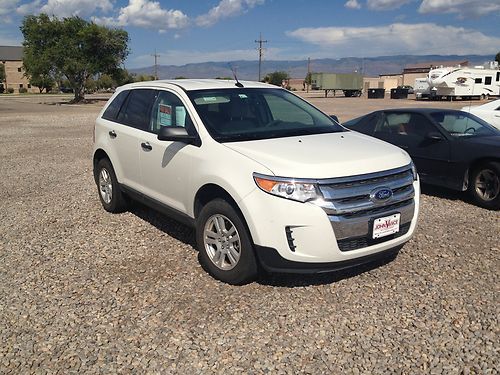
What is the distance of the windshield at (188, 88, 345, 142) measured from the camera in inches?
174

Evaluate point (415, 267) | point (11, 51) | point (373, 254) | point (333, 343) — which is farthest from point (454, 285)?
point (11, 51)

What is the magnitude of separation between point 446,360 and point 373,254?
3.29 feet

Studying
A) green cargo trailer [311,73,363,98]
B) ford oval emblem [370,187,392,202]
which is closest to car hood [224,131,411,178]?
ford oval emblem [370,187,392,202]

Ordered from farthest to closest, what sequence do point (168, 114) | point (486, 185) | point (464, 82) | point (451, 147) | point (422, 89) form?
point (422, 89) → point (464, 82) → point (451, 147) → point (486, 185) → point (168, 114)

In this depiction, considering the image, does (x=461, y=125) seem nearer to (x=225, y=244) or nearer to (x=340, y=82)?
(x=225, y=244)

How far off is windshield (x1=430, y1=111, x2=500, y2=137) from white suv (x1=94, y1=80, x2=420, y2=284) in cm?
295

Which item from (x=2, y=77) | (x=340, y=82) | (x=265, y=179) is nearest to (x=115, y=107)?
(x=265, y=179)

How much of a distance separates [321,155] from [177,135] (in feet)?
4.33

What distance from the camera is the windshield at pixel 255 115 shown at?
442 centimetres

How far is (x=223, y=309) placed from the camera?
370cm

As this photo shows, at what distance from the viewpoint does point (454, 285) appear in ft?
13.5

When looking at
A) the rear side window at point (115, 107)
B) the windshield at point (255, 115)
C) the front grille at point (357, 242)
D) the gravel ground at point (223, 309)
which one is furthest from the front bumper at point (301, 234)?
the rear side window at point (115, 107)

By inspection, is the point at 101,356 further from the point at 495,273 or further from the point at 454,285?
the point at 495,273

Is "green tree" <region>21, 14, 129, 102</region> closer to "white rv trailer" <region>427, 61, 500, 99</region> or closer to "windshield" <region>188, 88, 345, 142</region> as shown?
"white rv trailer" <region>427, 61, 500, 99</region>
